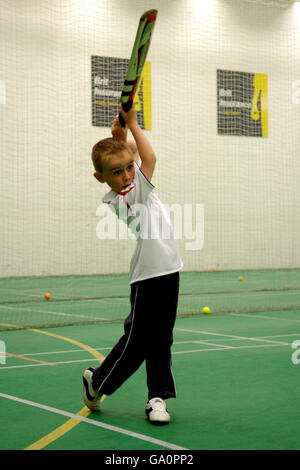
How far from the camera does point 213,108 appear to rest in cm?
1683

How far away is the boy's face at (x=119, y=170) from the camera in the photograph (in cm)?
313

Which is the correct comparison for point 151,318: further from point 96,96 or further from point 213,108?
point 213,108

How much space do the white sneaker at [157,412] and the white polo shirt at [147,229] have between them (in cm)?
62

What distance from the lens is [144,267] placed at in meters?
3.21

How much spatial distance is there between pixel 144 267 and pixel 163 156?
43.5ft

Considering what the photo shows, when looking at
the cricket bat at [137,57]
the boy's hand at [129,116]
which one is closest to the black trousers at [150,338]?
the boy's hand at [129,116]

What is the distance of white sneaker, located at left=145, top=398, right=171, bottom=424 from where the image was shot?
3.20 meters

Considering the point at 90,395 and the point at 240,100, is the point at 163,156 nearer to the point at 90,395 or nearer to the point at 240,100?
the point at 240,100

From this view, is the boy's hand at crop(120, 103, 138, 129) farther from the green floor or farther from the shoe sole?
the green floor

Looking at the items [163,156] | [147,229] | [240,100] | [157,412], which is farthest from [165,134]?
[157,412]

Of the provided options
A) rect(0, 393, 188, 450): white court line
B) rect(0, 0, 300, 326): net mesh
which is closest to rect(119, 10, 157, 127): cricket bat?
rect(0, 393, 188, 450): white court line

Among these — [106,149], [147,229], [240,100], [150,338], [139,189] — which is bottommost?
[150,338]

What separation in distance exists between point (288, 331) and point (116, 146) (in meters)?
4.10
